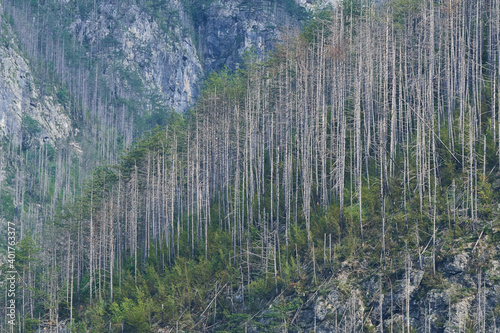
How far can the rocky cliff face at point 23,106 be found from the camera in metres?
94.5

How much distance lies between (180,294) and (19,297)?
1735 centimetres

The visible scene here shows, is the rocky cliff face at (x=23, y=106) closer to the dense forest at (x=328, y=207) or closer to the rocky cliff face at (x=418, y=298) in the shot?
the dense forest at (x=328, y=207)

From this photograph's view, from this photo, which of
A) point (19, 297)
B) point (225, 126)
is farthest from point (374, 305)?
point (19, 297)

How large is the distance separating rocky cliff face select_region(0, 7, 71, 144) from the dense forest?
4181 centimetres

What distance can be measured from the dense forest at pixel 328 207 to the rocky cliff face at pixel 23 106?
41.8 metres

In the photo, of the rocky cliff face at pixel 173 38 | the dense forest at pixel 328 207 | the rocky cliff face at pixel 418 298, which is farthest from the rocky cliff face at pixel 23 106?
the rocky cliff face at pixel 418 298

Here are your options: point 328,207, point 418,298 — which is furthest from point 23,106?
point 418,298

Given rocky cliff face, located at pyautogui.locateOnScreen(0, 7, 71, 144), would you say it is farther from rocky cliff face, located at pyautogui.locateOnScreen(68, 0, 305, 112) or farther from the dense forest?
the dense forest

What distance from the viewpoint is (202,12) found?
13150cm

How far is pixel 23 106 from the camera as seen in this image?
98.4m

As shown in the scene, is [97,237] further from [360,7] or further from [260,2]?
[260,2]

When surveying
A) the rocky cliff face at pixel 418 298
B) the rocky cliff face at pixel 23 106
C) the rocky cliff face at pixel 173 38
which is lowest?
the rocky cliff face at pixel 418 298

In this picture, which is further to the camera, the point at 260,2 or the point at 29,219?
the point at 260,2

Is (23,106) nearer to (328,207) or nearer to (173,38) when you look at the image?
(173,38)
